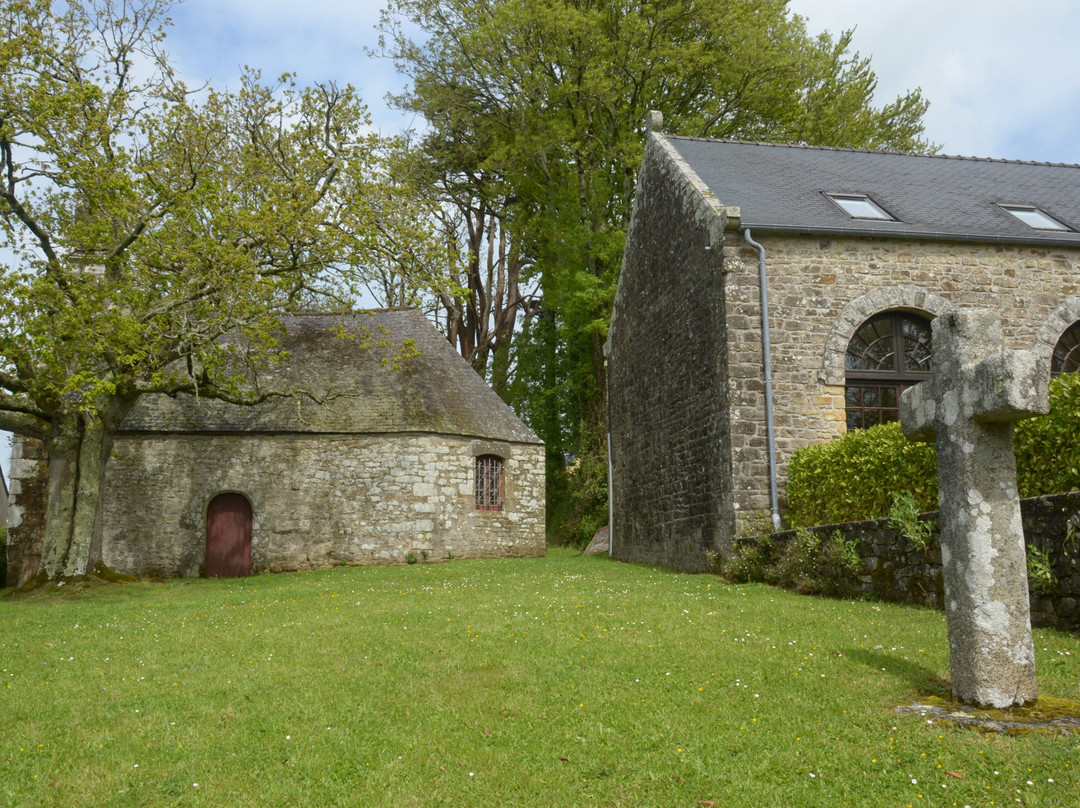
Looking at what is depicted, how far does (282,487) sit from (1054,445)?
1583cm

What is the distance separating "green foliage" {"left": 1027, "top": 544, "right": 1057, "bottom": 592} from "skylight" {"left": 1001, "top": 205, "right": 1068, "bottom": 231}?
30.4 ft

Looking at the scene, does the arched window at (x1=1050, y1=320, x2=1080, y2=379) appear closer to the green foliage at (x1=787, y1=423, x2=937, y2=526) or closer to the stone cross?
the green foliage at (x1=787, y1=423, x2=937, y2=526)

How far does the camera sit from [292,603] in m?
10.9

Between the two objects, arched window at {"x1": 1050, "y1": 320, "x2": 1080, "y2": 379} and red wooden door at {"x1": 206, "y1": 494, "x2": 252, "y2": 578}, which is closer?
arched window at {"x1": 1050, "y1": 320, "x2": 1080, "y2": 379}

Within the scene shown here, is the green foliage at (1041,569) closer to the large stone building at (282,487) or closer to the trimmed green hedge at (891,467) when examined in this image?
the trimmed green hedge at (891,467)

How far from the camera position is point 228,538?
19047 mm

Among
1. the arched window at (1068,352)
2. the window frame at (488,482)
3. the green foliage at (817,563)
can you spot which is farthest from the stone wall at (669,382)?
the arched window at (1068,352)

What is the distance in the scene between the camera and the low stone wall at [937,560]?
647 cm

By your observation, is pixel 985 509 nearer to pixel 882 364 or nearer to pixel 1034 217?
pixel 882 364

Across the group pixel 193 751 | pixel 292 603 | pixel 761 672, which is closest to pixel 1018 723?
pixel 761 672

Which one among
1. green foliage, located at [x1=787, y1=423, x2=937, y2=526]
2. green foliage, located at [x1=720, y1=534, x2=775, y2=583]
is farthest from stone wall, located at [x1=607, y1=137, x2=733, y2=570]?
green foliage, located at [x1=787, y1=423, x2=937, y2=526]

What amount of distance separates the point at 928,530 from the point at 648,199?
1037 centimetres

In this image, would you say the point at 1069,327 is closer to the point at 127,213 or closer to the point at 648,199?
the point at 648,199

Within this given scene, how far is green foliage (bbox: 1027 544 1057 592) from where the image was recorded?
6.62m
